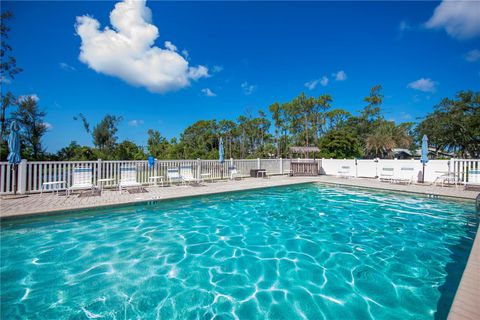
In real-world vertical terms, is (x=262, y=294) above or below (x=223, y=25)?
below

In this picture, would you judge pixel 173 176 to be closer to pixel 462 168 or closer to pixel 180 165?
pixel 180 165

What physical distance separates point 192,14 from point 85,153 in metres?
12.7

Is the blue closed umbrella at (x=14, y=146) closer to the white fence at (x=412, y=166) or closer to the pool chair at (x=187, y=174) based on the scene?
the pool chair at (x=187, y=174)

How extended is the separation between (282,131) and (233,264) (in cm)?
3382

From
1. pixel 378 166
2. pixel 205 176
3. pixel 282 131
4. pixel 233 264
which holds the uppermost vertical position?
pixel 282 131

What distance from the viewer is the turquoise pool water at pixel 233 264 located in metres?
2.53

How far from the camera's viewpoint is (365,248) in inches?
161

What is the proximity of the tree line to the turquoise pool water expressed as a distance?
1167 cm

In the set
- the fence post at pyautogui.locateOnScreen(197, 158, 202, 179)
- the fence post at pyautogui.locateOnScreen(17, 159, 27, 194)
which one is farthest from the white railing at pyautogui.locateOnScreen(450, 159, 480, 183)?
the fence post at pyautogui.locateOnScreen(17, 159, 27, 194)

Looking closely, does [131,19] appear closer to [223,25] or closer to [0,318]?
[223,25]

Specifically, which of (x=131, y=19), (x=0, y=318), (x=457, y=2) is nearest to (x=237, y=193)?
(x=0, y=318)

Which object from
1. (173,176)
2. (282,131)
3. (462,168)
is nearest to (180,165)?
(173,176)

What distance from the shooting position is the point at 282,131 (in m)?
35.8

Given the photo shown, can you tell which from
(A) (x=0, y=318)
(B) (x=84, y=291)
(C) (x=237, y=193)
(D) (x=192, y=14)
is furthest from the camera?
(D) (x=192, y=14)
